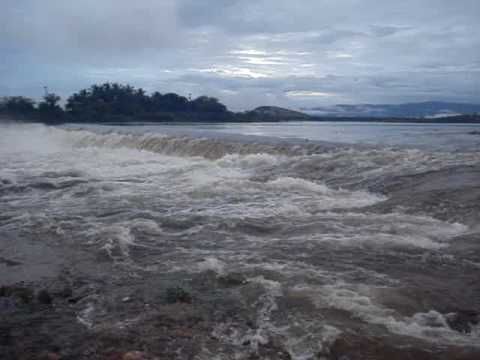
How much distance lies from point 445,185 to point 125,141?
1728 centimetres

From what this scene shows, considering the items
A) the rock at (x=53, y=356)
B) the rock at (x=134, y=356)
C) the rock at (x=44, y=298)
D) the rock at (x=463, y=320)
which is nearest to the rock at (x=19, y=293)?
the rock at (x=44, y=298)

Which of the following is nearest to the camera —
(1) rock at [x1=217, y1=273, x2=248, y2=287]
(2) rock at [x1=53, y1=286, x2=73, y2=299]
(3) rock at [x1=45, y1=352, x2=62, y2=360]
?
(3) rock at [x1=45, y1=352, x2=62, y2=360]

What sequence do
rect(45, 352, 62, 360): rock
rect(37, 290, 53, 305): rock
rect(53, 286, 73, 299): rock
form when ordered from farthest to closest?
rect(53, 286, 73, 299): rock → rect(37, 290, 53, 305): rock → rect(45, 352, 62, 360): rock

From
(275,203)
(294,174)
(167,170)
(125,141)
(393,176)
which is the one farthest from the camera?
(125,141)

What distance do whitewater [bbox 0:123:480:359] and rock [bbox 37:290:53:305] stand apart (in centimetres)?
16

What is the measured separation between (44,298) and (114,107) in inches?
2806

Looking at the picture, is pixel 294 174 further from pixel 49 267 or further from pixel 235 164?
pixel 49 267

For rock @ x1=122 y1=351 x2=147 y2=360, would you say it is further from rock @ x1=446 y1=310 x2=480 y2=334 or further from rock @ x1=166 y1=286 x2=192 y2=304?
rock @ x1=446 y1=310 x2=480 y2=334

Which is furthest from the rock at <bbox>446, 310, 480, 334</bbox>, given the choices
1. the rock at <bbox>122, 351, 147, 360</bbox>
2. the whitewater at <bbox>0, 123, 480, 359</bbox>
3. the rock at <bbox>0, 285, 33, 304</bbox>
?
the rock at <bbox>0, 285, 33, 304</bbox>

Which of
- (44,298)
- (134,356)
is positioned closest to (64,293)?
(44,298)

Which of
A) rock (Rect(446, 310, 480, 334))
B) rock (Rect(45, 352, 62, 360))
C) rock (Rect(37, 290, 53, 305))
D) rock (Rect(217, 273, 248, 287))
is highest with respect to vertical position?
rock (Rect(45, 352, 62, 360))

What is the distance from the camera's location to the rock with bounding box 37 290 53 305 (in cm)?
428

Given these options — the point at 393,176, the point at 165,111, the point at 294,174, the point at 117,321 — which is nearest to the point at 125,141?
the point at 294,174

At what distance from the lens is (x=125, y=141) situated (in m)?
24.0
